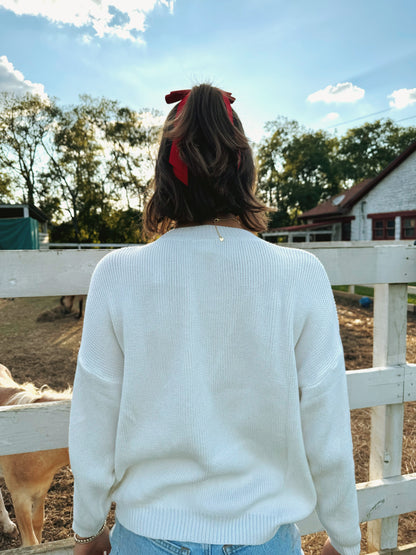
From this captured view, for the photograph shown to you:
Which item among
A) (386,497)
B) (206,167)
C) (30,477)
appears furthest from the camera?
(30,477)

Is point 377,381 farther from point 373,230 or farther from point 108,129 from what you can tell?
point 108,129

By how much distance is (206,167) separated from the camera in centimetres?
85

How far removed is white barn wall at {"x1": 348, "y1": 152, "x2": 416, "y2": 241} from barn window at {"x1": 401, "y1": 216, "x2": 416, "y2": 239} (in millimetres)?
368

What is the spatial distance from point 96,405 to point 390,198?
82.9ft

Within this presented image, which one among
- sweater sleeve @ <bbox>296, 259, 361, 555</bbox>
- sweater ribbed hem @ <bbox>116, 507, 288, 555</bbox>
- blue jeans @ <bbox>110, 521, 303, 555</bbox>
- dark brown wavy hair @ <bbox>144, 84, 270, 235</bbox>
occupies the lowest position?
blue jeans @ <bbox>110, 521, 303, 555</bbox>

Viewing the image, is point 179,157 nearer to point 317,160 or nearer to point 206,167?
point 206,167

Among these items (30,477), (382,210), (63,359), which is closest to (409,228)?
(382,210)

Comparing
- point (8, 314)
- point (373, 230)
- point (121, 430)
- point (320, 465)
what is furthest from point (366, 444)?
point (373, 230)

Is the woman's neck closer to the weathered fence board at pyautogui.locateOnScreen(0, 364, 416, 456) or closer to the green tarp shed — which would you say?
the weathered fence board at pyautogui.locateOnScreen(0, 364, 416, 456)

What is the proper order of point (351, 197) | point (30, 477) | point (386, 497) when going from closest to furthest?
point (386, 497), point (30, 477), point (351, 197)

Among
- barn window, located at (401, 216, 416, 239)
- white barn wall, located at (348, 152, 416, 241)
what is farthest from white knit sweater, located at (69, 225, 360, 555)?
white barn wall, located at (348, 152, 416, 241)

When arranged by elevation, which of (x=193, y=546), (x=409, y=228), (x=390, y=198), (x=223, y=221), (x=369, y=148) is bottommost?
(x=193, y=546)

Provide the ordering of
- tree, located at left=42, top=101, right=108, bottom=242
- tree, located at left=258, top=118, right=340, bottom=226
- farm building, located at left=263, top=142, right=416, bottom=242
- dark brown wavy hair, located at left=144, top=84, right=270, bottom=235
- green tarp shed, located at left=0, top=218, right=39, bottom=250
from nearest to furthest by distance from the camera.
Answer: dark brown wavy hair, located at left=144, top=84, right=270, bottom=235, green tarp shed, located at left=0, top=218, right=39, bottom=250, farm building, located at left=263, top=142, right=416, bottom=242, tree, located at left=42, top=101, right=108, bottom=242, tree, located at left=258, top=118, right=340, bottom=226

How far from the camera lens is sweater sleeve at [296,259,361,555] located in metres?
0.90
